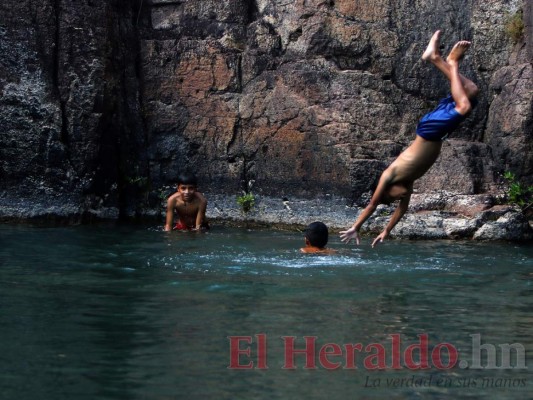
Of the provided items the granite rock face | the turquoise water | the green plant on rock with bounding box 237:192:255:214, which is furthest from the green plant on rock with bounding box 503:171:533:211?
the green plant on rock with bounding box 237:192:255:214

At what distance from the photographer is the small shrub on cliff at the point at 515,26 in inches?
583

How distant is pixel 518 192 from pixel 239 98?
4.53 m

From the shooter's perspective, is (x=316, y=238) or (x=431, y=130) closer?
(x=431, y=130)

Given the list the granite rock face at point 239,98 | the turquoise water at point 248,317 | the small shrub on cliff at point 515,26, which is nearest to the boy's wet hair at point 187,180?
the granite rock face at point 239,98

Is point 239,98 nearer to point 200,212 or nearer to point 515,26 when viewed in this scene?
point 200,212

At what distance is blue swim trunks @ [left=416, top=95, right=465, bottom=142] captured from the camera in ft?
28.9

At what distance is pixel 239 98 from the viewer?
50.8 feet

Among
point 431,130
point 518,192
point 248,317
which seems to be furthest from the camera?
point 518,192

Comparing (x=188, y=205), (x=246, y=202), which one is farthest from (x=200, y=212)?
(x=246, y=202)

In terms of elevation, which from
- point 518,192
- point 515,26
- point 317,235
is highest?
point 515,26

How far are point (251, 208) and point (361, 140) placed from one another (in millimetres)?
1972

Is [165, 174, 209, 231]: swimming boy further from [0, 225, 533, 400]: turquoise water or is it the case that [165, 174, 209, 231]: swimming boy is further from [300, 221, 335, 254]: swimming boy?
[300, 221, 335, 254]: swimming boy

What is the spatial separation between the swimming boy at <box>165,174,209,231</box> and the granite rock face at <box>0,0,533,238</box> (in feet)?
4.33

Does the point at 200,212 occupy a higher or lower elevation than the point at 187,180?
lower
